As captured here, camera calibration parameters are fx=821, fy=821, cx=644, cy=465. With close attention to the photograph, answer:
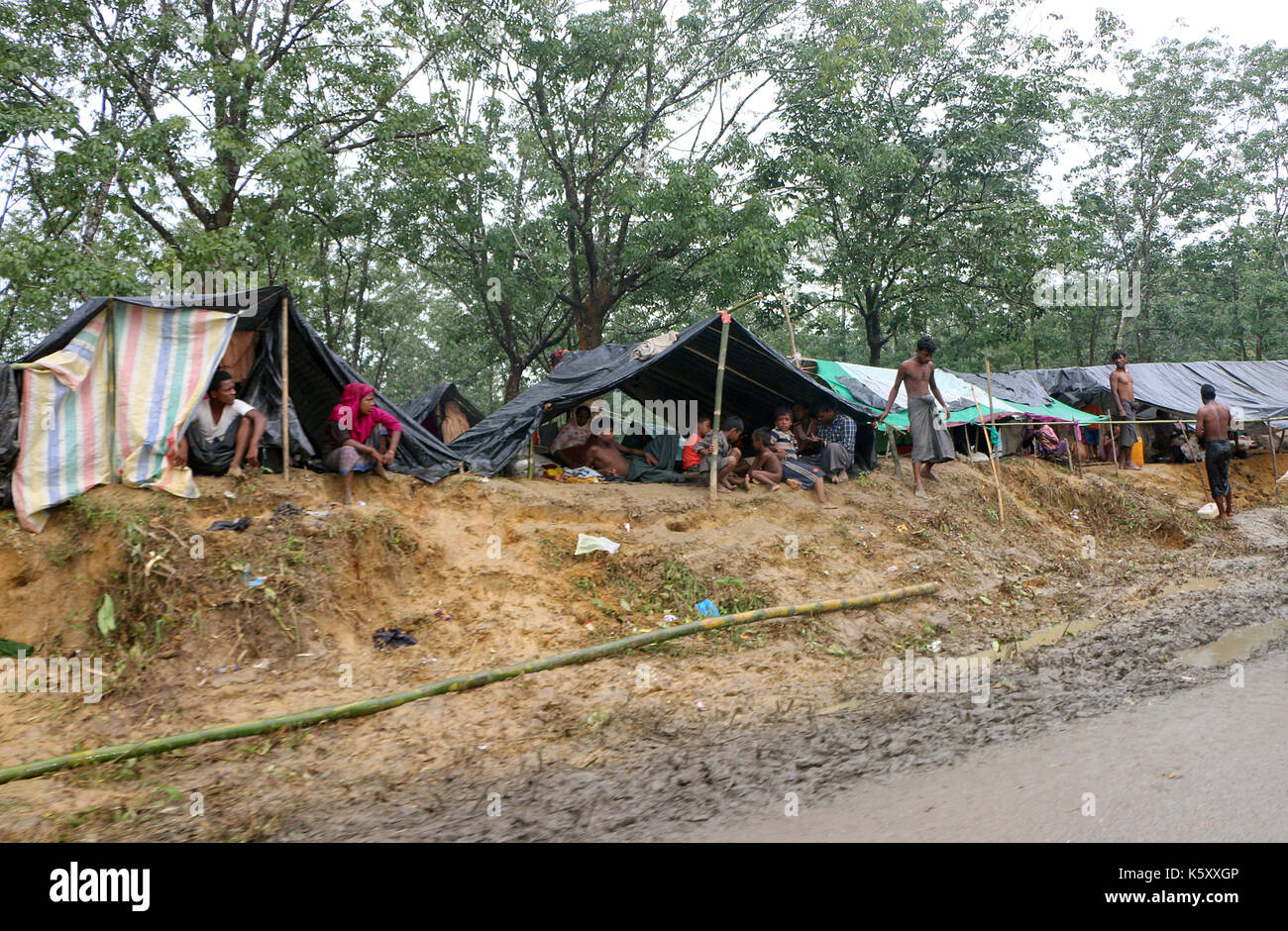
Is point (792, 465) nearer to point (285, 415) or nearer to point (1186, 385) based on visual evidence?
point (285, 415)

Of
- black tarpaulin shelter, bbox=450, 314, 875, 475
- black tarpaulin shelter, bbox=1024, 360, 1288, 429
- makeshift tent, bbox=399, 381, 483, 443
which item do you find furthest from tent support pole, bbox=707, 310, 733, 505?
black tarpaulin shelter, bbox=1024, 360, 1288, 429

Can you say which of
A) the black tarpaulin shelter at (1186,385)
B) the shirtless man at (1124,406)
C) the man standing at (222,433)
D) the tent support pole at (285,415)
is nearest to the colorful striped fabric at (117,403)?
the man standing at (222,433)

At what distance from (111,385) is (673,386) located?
18.5ft

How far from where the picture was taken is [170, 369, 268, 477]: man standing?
6.34 meters

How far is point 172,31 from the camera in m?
10.8

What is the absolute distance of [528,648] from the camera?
555 cm

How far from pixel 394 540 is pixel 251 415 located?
160cm

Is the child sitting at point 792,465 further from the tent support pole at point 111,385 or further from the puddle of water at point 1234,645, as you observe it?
the tent support pole at point 111,385

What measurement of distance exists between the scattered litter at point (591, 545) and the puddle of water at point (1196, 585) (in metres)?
5.02

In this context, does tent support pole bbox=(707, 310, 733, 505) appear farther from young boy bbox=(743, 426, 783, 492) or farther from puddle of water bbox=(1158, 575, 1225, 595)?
puddle of water bbox=(1158, 575, 1225, 595)

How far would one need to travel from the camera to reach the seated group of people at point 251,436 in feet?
20.8

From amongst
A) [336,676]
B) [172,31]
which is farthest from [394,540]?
[172,31]

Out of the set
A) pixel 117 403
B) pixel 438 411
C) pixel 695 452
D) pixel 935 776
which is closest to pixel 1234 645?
pixel 935 776
